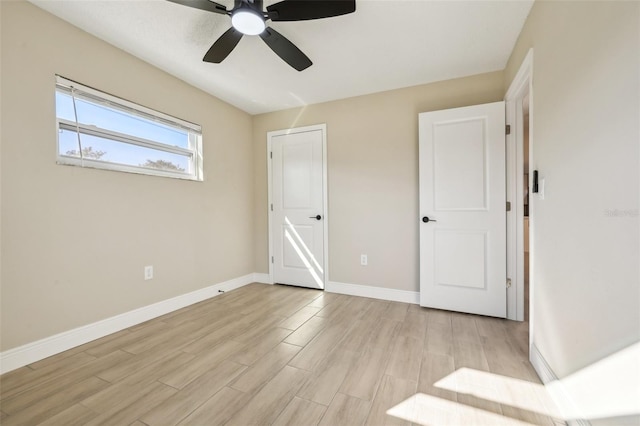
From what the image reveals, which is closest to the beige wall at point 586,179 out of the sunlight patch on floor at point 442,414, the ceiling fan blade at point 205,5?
the sunlight patch on floor at point 442,414

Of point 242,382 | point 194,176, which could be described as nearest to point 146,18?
point 194,176

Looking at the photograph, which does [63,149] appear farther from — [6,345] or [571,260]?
[571,260]

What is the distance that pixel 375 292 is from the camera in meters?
3.08

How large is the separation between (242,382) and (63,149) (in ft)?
7.03

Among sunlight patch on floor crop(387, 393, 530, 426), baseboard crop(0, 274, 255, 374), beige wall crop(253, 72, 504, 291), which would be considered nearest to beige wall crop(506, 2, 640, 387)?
sunlight patch on floor crop(387, 393, 530, 426)

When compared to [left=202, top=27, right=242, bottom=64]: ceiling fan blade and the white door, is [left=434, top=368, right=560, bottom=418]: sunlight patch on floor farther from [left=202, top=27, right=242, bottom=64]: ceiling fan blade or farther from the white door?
[left=202, top=27, right=242, bottom=64]: ceiling fan blade

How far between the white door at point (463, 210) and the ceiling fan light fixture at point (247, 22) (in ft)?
6.00

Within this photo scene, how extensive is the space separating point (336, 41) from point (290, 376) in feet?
8.30

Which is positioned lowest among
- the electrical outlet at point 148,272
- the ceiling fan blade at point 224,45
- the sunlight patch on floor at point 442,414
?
the sunlight patch on floor at point 442,414

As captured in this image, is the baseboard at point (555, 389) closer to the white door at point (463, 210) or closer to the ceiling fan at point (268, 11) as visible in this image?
the white door at point (463, 210)

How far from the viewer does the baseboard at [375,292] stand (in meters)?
2.91

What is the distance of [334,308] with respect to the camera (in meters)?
2.77

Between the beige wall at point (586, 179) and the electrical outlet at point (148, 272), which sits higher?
the beige wall at point (586, 179)

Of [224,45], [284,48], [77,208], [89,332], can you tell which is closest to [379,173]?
[284,48]
